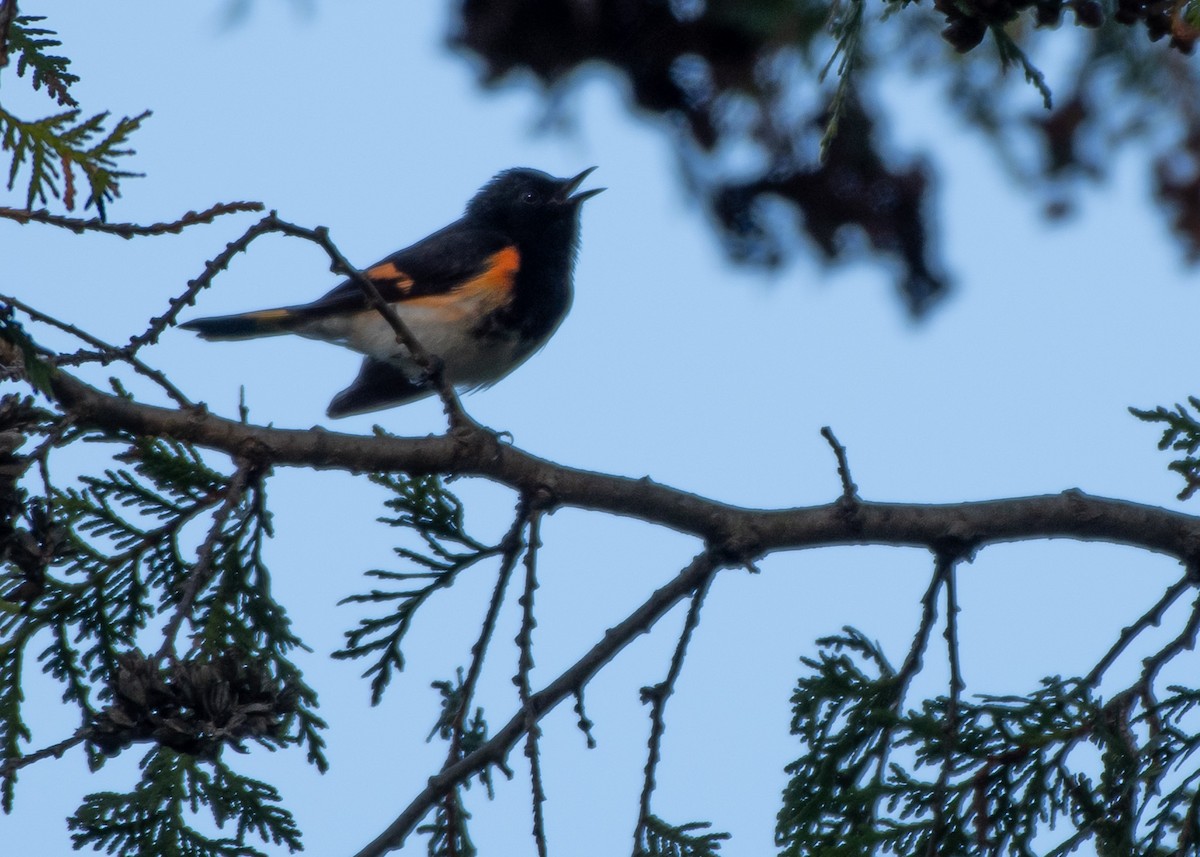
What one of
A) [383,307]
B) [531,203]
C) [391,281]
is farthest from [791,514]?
[531,203]

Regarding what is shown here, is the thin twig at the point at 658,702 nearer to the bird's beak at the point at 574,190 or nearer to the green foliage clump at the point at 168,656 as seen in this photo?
the green foliage clump at the point at 168,656

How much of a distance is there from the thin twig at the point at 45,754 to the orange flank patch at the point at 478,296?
2.68 metres

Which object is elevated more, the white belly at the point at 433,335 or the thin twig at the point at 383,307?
the white belly at the point at 433,335

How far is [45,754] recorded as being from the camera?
Answer: 1.82m

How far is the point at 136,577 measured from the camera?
223 centimetres

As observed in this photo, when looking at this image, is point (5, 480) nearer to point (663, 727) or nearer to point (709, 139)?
point (663, 727)

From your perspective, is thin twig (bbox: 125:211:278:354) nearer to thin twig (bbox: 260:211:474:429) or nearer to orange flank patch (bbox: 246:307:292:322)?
thin twig (bbox: 260:211:474:429)

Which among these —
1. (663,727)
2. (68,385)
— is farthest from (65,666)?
(663,727)

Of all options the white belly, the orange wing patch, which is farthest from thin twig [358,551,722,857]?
the orange wing patch

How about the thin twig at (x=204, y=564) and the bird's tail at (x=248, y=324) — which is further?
the bird's tail at (x=248, y=324)

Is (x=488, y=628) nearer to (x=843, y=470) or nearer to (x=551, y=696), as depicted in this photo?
(x=551, y=696)

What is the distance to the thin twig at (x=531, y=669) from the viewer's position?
206cm

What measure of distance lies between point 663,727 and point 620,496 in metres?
0.43

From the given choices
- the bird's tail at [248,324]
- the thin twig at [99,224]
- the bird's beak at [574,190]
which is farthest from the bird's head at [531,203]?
the thin twig at [99,224]
